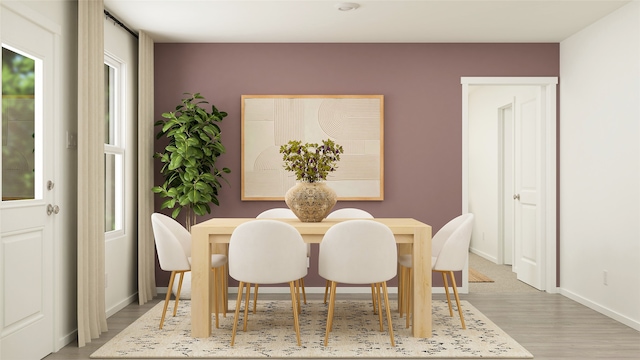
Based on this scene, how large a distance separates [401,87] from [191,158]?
7.11 feet

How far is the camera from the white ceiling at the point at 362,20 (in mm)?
4207

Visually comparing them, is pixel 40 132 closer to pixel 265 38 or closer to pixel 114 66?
pixel 114 66

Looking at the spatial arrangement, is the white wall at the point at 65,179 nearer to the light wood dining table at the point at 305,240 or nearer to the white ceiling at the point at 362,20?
the white ceiling at the point at 362,20

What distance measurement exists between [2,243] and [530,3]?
3.99 m

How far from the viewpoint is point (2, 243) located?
290 centimetres

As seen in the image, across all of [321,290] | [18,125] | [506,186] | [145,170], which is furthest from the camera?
[506,186]

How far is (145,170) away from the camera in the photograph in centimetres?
499

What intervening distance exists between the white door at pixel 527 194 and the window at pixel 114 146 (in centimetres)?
406

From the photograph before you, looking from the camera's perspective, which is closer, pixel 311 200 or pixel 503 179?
pixel 311 200

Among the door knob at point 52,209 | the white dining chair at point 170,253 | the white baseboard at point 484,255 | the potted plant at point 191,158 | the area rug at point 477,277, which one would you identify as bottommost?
the area rug at point 477,277

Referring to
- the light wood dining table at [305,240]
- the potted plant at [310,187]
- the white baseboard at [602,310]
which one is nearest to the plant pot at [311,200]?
the potted plant at [310,187]

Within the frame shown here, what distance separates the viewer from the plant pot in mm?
3859

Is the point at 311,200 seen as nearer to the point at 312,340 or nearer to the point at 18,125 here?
the point at 312,340

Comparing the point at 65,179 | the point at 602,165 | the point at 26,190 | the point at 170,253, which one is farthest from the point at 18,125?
the point at 602,165
